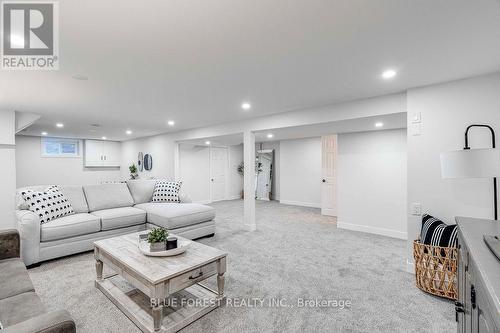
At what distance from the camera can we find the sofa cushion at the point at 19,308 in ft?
4.13

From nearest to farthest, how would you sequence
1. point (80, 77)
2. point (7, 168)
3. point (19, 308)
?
point (19, 308), point (80, 77), point (7, 168)

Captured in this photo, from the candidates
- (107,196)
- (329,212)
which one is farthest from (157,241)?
(329,212)

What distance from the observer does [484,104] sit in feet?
8.02

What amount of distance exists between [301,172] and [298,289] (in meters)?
5.23

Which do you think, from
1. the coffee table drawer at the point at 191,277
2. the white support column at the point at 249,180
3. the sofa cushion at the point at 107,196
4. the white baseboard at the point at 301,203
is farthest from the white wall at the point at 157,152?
the coffee table drawer at the point at 191,277

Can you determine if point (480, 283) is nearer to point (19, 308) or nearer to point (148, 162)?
point (19, 308)

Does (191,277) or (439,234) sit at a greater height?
(439,234)

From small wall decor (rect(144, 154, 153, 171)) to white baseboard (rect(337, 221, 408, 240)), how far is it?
5.80 m

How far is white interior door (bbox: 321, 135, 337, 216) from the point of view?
6020mm

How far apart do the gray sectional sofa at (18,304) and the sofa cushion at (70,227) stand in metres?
1.12

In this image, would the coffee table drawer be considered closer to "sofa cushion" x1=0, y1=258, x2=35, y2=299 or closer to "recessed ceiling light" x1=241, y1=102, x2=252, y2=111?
"sofa cushion" x1=0, y1=258, x2=35, y2=299

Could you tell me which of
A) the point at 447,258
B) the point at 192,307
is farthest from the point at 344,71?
the point at 192,307

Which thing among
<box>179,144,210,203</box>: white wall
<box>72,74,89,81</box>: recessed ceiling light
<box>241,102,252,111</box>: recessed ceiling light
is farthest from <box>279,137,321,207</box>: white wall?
<box>72,74,89,81</box>: recessed ceiling light

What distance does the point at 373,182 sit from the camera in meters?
4.60
